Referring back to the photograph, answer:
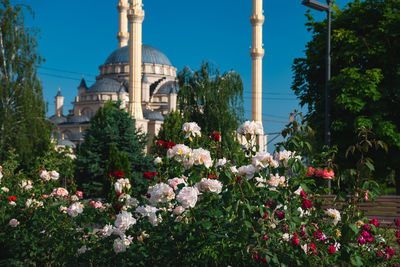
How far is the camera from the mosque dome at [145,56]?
63.8m

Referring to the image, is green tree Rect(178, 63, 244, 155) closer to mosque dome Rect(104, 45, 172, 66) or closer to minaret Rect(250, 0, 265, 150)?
minaret Rect(250, 0, 265, 150)

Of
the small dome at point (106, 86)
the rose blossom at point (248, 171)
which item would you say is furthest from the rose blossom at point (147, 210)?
the small dome at point (106, 86)

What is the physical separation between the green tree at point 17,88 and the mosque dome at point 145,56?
45769 millimetres

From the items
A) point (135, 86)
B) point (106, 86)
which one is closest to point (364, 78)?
point (135, 86)

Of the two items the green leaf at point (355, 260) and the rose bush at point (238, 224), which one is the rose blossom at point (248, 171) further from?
the green leaf at point (355, 260)

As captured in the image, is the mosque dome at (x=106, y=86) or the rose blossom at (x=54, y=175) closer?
the rose blossom at (x=54, y=175)

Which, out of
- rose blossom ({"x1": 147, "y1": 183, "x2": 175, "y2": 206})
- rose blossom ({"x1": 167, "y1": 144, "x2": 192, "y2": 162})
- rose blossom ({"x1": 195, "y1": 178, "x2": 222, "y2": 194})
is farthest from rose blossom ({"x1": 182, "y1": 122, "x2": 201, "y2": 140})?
rose blossom ({"x1": 195, "y1": 178, "x2": 222, "y2": 194})

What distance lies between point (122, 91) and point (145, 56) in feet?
38.9

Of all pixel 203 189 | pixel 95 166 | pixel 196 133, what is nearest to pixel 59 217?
pixel 196 133

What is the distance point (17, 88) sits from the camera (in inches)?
712

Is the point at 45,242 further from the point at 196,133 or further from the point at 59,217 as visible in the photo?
the point at 196,133

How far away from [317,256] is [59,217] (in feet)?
11.2

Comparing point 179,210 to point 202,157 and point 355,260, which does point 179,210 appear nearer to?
point 202,157

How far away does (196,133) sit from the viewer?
4.34 metres
